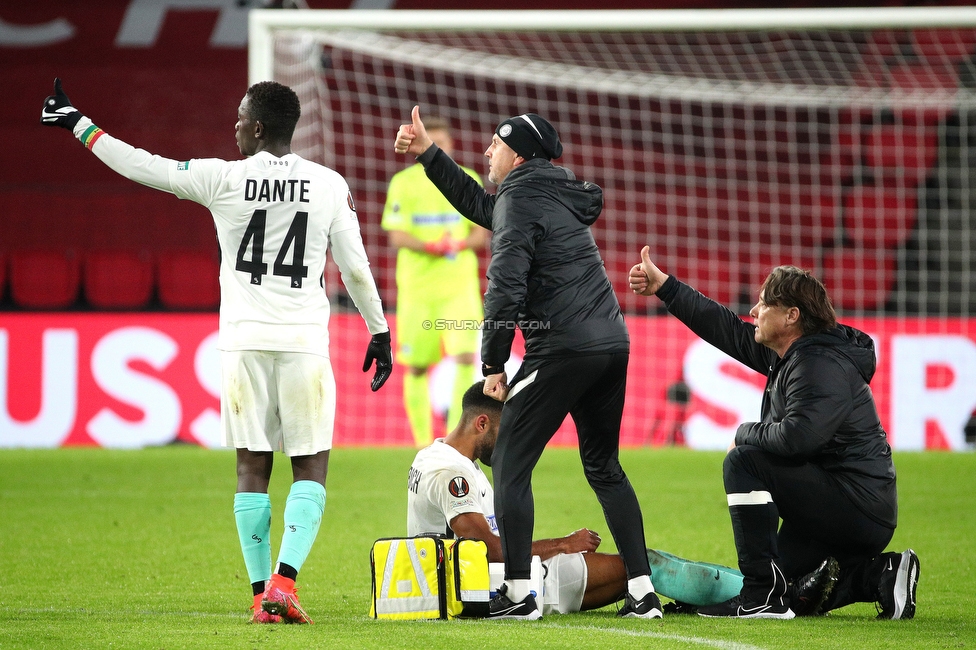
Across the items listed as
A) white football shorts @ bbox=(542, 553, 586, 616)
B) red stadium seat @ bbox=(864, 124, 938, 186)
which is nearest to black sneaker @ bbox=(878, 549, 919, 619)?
white football shorts @ bbox=(542, 553, 586, 616)

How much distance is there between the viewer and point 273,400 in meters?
→ 4.25

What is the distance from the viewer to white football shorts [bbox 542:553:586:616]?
4.39m

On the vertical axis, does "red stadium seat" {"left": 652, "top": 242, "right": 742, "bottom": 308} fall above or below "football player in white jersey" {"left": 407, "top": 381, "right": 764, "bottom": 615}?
above

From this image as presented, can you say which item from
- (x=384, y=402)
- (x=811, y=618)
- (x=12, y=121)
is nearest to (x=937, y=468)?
(x=384, y=402)

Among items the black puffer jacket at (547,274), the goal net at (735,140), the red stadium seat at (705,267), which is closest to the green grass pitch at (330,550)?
the black puffer jacket at (547,274)

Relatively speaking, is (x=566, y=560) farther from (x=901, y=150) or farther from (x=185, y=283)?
(x=901, y=150)

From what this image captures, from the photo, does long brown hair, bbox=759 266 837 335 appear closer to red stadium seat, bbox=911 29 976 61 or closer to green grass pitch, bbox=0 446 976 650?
green grass pitch, bbox=0 446 976 650

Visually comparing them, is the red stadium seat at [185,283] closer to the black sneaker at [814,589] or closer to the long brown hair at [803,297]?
the long brown hair at [803,297]

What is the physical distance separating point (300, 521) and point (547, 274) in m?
1.21

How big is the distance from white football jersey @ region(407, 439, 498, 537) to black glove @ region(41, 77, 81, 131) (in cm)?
172

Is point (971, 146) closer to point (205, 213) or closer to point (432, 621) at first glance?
point (205, 213)

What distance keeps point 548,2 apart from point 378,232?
392 cm

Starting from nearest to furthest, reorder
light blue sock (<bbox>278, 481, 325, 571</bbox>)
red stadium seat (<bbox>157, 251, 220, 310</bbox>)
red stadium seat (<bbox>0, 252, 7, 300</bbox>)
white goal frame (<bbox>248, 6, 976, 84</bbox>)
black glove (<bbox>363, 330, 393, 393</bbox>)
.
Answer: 1. light blue sock (<bbox>278, 481, 325, 571</bbox>)
2. black glove (<bbox>363, 330, 393, 393</bbox>)
3. white goal frame (<bbox>248, 6, 976, 84</bbox>)
4. red stadium seat (<bbox>0, 252, 7, 300</bbox>)
5. red stadium seat (<bbox>157, 251, 220, 310</bbox>)

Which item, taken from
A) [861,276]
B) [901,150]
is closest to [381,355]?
[861,276]
